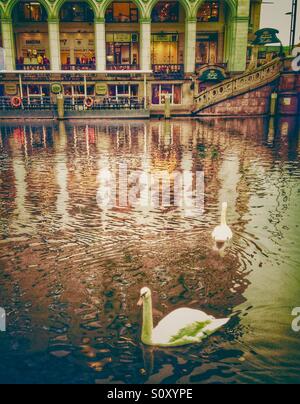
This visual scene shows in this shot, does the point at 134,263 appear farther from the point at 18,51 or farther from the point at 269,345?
the point at 18,51

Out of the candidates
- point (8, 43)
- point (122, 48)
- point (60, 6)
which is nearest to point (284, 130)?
point (122, 48)

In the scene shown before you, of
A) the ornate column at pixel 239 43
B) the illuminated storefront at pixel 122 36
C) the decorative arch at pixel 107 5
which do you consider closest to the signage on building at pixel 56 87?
the illuminated storefront at pixel 122 36

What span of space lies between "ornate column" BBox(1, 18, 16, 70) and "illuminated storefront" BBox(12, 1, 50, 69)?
135 centimetres

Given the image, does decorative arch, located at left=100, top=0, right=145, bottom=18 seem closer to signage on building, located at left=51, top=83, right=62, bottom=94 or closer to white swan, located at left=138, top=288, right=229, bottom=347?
signage on building, located at left=51, top=83, right=62, bottom=94

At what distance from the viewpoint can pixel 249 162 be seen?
16.0 meters

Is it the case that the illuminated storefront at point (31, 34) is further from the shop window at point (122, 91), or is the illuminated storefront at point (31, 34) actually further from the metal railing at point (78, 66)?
the shop window at point (122, 91)

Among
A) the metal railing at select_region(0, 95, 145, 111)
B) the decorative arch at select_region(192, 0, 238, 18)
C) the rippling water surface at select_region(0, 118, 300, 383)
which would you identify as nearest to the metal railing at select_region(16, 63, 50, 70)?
the metal railing at select_region(0, 95, 145, 111)

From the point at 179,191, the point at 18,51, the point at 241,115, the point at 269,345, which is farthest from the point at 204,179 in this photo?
the point at 18,51

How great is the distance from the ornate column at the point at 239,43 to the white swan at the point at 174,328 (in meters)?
43.0

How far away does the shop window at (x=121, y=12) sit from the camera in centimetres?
4594

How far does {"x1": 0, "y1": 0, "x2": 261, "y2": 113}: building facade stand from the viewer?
4216cm

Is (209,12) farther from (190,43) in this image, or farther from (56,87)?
(56,87)

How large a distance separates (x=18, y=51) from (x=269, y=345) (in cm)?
4990
